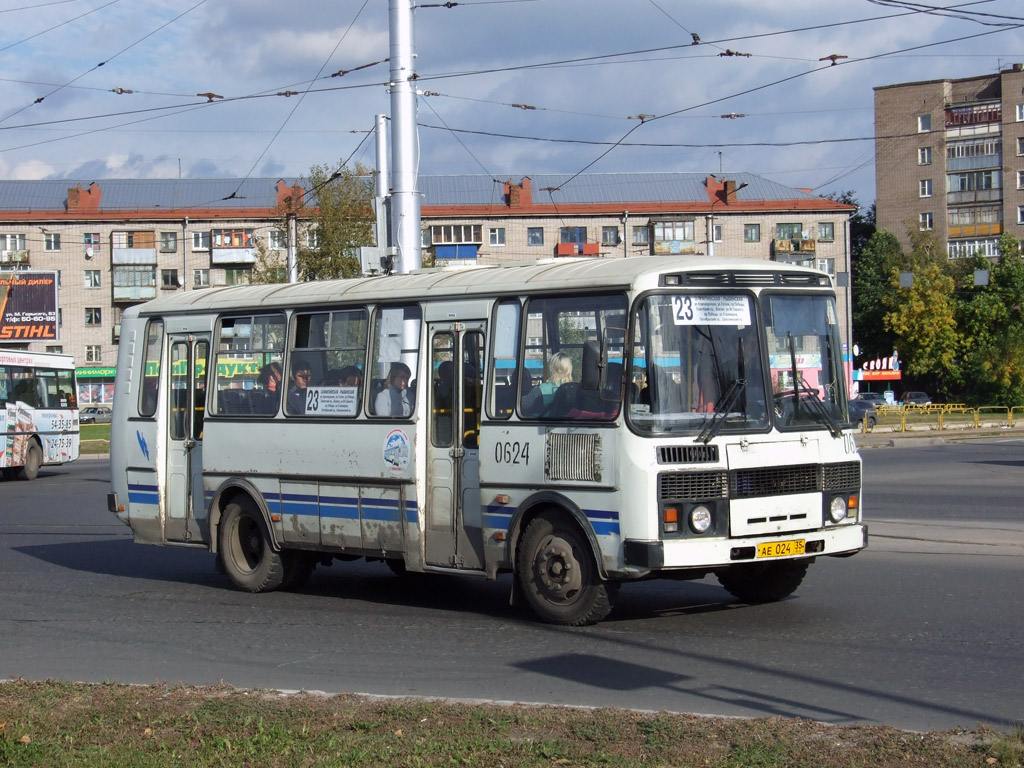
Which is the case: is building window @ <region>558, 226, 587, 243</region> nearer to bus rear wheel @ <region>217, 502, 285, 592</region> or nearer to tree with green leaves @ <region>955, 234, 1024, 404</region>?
tree with green leaves @ <region>955, 234, 1024, 404</region>

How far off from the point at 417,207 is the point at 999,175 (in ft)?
269

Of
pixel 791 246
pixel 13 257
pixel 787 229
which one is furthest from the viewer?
pixel 787 229

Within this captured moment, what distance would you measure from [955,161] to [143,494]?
8934 centimetres

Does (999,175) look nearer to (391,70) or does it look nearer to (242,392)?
(391,70)

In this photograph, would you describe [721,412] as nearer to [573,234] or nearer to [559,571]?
[559,571]

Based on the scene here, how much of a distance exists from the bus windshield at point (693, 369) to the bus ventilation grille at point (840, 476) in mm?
690

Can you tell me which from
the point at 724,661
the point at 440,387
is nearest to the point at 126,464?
the point at 440,387

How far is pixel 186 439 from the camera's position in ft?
41.1

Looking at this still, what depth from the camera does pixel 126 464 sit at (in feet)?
42.6

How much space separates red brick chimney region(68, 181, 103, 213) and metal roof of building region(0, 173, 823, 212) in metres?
Result: 0.57

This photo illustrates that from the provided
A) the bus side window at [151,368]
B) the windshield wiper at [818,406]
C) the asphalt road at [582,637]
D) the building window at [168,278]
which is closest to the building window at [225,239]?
the building window at [168,278]

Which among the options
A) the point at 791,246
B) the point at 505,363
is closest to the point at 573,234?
the point at 791,246

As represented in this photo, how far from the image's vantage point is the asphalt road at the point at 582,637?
23.1ft

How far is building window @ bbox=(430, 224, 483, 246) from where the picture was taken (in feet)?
274
